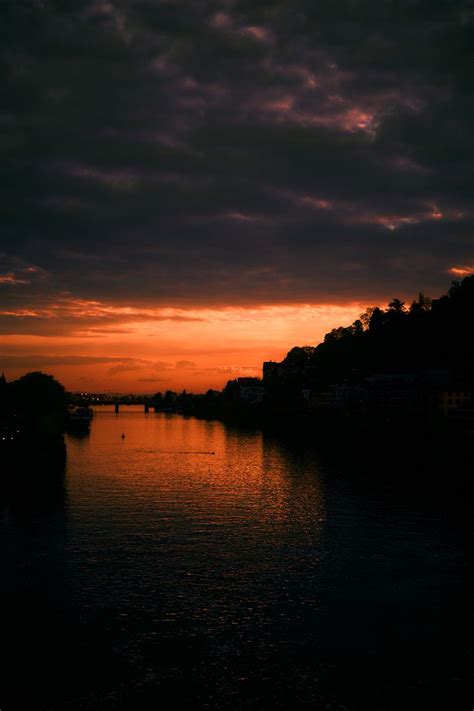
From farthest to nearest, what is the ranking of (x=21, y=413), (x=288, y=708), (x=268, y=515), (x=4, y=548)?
(x=21, y=413), (x=268, y=515), (x=4, y=548), (x=288, y=708)

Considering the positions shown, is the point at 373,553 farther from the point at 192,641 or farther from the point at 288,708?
the point at 288,708

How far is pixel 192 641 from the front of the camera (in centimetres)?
3588

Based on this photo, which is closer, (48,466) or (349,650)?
(349,650)

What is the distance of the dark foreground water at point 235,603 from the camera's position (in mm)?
30609

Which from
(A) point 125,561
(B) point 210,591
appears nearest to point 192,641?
(B) point 210,591

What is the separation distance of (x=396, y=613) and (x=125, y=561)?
24687mm

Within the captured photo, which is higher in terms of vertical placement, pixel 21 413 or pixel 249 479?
pixel 21 413

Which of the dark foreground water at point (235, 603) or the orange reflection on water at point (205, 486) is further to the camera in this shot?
the orange reflection on water at point (205, 486)

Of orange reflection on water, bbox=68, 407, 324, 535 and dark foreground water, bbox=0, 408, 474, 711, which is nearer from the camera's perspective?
dark foreground water, bbox=0, 408, 474, 711

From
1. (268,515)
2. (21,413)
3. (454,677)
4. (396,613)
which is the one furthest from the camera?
(21,413)

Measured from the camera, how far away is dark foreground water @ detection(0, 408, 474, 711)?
30.6m

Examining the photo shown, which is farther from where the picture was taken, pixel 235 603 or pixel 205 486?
pixel 205 486

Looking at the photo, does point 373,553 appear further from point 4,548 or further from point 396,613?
point 4,548

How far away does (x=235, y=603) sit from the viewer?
4247cm
